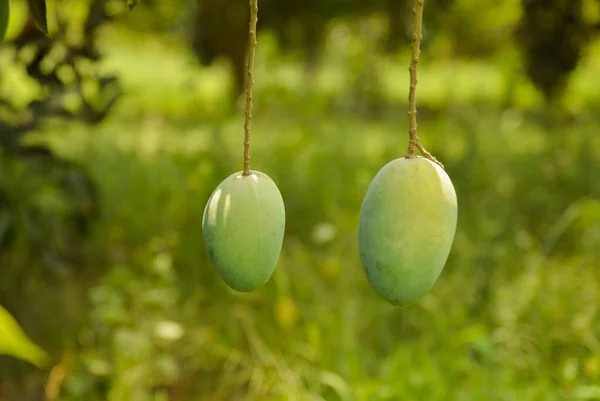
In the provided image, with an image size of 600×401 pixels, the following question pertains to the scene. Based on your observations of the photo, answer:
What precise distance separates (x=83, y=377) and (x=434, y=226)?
133 cm

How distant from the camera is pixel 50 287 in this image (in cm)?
223

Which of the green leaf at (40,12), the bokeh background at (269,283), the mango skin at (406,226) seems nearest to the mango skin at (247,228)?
the mango skin at (406,226)

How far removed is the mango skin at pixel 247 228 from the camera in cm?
56

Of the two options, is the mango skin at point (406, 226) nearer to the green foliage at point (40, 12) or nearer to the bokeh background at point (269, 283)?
the green foliage at point (40, 12)

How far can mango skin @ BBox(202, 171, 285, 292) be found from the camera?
0.56 meters

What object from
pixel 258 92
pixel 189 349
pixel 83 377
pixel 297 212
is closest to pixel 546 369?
pixel 189 349

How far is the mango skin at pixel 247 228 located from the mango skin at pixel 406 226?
0.07 meters

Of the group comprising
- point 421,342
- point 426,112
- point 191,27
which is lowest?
point 426,112

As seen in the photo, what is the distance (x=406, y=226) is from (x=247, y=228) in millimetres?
109

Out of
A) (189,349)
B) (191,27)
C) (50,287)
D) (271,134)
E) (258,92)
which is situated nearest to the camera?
(189,349)

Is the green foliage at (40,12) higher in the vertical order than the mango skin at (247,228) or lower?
higher

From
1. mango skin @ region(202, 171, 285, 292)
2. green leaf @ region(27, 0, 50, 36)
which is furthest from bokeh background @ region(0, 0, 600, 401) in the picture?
mango skin @ region(202, 171, 285, 292)

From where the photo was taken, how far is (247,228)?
567 mm

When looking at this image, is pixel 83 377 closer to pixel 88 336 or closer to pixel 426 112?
pixel 88 336
